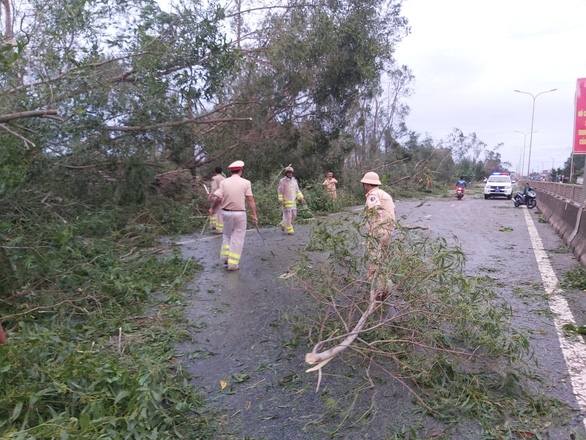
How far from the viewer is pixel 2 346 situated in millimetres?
3303

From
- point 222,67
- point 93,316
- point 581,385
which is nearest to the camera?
point 581,385

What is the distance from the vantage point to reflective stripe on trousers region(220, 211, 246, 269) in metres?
7.79

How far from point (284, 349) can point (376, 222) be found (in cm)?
170

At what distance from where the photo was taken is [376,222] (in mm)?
5129

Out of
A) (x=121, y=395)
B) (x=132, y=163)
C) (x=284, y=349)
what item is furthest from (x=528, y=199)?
(x=121, y=395)

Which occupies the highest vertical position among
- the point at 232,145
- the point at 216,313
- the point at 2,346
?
the point at 232,145

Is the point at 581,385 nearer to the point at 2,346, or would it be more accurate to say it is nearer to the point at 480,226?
the point at 2,346

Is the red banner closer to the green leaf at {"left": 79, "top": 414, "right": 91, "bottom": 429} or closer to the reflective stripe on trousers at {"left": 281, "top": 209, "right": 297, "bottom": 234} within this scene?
the reflective stripe on trousers at {"left": 281, "top": 209, "right": 297, "bottom": 234}

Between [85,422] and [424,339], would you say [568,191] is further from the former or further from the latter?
[85,422]

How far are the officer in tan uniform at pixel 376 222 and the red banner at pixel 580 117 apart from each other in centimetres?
611

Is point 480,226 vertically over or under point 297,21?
under

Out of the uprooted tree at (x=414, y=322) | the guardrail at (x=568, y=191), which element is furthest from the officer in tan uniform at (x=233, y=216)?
the guardrail at (x=568, y=191)

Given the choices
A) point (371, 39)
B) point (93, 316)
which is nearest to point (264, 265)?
point (93, 316)

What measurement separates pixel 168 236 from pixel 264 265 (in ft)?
12.4
